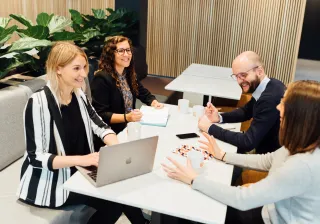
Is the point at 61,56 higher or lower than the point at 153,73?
higher

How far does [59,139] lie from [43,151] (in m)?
0.11

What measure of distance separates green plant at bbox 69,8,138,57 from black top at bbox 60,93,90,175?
211cm

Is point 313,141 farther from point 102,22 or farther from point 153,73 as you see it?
point 153,73

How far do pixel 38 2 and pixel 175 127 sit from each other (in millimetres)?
5007

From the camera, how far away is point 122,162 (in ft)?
5.73

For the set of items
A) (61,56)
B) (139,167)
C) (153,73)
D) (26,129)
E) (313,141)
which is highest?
(61,56)

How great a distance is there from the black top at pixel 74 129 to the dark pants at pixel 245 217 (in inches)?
37.3

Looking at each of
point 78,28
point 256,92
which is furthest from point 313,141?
point 78,28

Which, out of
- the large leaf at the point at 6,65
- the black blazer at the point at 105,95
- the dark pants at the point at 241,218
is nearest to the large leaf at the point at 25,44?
the large leaf at the point at 6,65

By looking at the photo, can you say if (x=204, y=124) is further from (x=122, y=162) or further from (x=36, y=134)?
(x=36, y=134)

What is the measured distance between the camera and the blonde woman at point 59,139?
1949mm

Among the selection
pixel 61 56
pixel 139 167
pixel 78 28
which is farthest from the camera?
pixel 78 28

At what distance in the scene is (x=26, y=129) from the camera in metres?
1.95

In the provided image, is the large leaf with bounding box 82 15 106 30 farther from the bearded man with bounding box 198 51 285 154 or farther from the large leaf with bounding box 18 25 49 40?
the bearded man with bounding box 198 51 285 154
